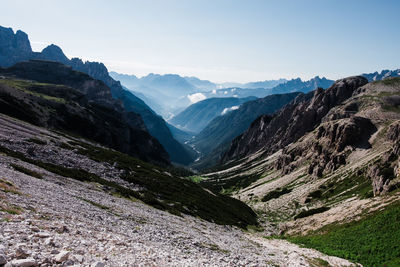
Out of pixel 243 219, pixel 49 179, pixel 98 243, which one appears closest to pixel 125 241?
pixel 98 243

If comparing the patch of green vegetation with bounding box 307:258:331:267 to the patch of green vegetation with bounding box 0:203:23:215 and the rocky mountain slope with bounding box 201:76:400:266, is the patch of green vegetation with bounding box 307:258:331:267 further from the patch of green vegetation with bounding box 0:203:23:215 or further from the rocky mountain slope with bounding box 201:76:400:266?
the patch of green vegetation with bounding box 0:203:23:215

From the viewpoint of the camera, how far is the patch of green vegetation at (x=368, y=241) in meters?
32.9

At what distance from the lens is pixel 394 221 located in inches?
1602

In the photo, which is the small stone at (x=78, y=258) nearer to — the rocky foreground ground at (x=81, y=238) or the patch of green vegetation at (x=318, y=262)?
the rocky foreground ground at (x=81, y=238)

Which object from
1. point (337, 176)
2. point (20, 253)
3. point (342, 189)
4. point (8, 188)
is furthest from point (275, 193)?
point (20, 253)

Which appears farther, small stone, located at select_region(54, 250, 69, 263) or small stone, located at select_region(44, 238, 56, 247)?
small stone, located at select_region(44, 238, 56, 247)

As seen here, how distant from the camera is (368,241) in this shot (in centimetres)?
3816

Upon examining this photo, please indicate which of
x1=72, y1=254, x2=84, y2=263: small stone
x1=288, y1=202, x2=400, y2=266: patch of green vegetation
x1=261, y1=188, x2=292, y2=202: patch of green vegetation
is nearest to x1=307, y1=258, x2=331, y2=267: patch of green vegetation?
x1=288, y1=202, x2=400, y2=266: patch of green vegetation

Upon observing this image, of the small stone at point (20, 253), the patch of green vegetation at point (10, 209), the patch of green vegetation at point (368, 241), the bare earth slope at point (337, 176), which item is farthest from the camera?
the bare earth slope at point (337, 176)

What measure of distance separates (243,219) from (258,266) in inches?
2273

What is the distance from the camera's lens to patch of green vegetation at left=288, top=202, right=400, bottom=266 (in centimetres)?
3294

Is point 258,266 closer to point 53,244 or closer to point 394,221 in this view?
point 53,244

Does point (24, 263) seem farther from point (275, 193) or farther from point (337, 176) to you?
point (275, 193)

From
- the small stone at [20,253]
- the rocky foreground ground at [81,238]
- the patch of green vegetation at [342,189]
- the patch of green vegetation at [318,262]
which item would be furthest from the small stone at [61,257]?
the patch of green vegetation at [342,189]
